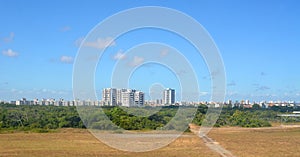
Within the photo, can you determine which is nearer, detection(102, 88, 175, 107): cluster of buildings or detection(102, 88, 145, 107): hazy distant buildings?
detection(102, 88, 145, 107): hazy distant buildings

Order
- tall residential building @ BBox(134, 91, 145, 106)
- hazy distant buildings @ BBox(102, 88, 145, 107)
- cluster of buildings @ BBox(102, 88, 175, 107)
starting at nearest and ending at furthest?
hazy distant buildings @ BBox(102, 88, 145, 107) < cluster of buildings @ BBox(102, 88, 175, 107) < tall residential building @ BBox(134, 91, 145, 106)

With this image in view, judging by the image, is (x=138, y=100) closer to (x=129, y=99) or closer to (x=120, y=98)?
(x=129, y=99)

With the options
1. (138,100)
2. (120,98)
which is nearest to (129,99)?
(120,98)

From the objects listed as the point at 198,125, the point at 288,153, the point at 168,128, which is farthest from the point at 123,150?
the point at 198,125

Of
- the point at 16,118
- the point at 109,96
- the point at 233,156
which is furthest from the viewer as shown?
the point at 16,118

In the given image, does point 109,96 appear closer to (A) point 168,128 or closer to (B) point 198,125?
(A) point 168,128

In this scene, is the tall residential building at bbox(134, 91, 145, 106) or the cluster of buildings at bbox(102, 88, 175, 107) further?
the tall residential building at bbox(134, 91, 145, 106)

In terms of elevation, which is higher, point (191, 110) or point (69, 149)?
point (191, 110)

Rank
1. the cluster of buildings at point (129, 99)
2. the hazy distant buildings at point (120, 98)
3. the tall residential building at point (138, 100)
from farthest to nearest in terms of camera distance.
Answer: the tall residential building at point (138, 100) → the cluster of buildings at point (129, 99) → the hazy distant buildings at point (120, 98)

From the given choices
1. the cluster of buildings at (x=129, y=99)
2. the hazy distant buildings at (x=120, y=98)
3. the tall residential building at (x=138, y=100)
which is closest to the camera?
the hazy distant buildings at (x=120, y=98)

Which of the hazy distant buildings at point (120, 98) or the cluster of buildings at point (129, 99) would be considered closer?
the hazy distant buildings at point (120, 98)

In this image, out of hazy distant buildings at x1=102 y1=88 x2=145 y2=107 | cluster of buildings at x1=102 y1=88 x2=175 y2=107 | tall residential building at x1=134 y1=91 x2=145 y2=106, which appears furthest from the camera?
tall residential building at x1=134 y1=91 x2=145 y2=106
